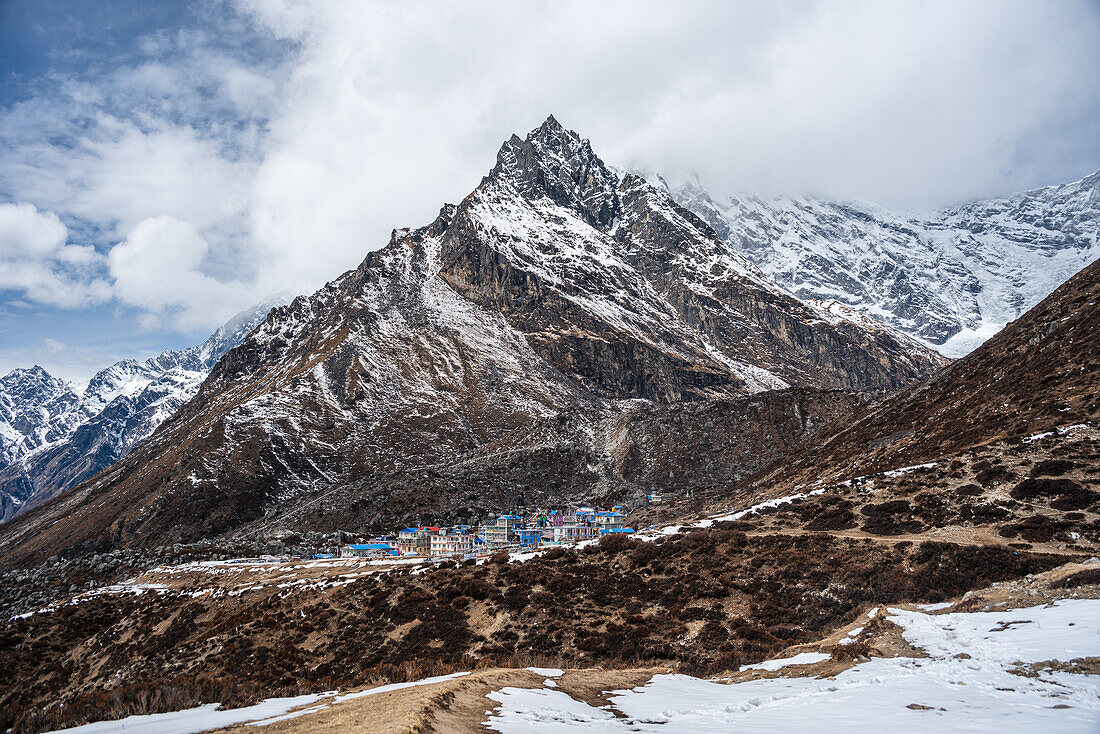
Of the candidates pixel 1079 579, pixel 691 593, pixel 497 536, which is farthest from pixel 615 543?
pixel 497 536

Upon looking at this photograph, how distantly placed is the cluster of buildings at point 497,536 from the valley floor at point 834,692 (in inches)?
2264

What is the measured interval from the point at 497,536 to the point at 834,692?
239ft

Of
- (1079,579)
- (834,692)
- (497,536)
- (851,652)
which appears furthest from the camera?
(497,536)

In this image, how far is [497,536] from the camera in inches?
3226

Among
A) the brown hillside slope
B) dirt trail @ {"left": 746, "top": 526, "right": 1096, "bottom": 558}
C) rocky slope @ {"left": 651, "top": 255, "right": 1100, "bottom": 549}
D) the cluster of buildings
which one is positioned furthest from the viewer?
the cluster of buildings

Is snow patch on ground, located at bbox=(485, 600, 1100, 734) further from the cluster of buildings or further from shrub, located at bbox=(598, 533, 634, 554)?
the cluster of buildings

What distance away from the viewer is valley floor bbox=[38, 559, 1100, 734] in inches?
414

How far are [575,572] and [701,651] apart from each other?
38.1ft

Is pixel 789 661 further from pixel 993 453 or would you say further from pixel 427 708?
pixel 993 453

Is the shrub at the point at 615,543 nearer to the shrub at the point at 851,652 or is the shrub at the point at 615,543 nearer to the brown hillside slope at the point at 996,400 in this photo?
the shrub at the point at 851,652

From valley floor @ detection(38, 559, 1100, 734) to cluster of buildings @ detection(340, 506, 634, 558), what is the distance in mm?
57504

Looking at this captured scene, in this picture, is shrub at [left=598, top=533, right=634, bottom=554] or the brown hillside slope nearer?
shrub at [left=598, top=533, right=634, bottom=554]

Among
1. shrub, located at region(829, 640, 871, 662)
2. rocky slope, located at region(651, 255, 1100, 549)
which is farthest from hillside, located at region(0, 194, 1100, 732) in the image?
rocky slope, located at region(651, 255, 1100, 549)

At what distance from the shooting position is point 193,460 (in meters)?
118
